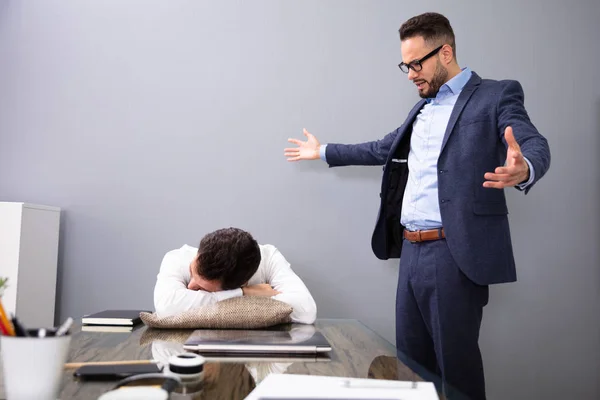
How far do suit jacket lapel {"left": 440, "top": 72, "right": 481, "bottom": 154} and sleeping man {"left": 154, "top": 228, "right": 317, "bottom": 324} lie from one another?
0.75 m

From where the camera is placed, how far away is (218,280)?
1729 mm

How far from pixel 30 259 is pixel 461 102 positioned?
1859 millimetres

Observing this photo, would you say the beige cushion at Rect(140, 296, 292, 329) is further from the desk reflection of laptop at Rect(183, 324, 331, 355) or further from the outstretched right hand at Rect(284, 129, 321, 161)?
the outstretched right hand at Rect(284, 129, 321, 161)

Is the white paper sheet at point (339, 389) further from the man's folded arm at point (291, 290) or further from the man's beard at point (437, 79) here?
the man's beard at point (437, 79)

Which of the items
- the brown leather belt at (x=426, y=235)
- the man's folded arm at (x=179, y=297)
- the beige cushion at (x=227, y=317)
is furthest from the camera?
the brown leather belt at (x=426, y=235)

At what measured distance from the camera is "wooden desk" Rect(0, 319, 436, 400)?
0.86m

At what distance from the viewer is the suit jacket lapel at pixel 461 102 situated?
6.47 ft

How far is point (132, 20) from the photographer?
107 inches

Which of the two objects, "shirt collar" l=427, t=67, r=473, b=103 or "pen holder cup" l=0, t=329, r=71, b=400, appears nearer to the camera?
"pen holder cup" l=0, t=329, r=71, b=400

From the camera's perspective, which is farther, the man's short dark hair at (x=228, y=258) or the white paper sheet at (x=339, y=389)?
the man's short dark hair at (x=228, y=258)

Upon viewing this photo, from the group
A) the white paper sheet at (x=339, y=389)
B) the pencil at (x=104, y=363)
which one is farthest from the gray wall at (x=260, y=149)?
the white paper sheet at (x=339, y=389)

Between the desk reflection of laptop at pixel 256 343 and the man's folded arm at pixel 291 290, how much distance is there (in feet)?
1.08

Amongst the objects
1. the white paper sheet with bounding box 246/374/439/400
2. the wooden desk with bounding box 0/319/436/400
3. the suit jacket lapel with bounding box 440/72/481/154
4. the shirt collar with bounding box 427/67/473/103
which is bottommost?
the wooden desk with bounding box 0/319/436/400

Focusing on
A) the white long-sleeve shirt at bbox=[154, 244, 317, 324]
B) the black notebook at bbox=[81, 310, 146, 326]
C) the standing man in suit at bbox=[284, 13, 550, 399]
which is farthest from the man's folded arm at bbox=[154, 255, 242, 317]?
the standing man in suit at bbox=[284, 13, 550, 399]
